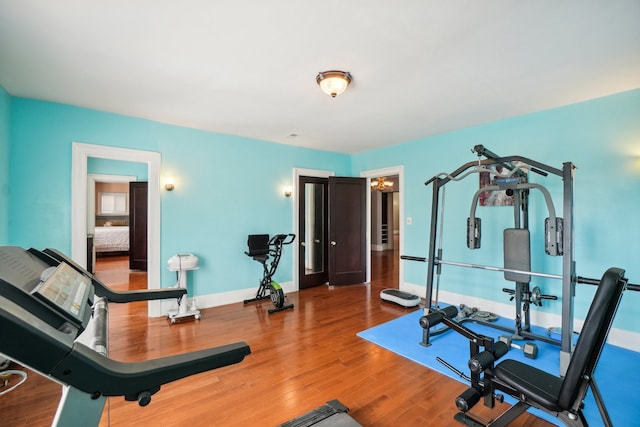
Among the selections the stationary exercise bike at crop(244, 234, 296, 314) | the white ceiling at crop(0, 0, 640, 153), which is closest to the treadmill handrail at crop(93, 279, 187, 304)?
the white ceiling at crop(0, 0, 640, 153)

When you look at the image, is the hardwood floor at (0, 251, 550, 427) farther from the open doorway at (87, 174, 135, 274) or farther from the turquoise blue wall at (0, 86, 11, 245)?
the open doorway at (87, 174, 135, 274)

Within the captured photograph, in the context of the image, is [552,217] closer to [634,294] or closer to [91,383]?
[634,294]

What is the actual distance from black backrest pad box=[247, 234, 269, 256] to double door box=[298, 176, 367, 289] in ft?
3.12

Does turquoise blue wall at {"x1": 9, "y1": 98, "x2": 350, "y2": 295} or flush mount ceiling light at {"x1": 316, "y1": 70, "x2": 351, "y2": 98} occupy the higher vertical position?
flush mount ceiling light at {"x1": 316, "y1": 70, "x2": 351, "y2": 98}

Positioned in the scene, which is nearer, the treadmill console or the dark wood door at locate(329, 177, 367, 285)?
the treadmill console

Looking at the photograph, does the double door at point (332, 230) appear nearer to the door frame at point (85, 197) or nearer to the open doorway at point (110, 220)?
the door frame at point (85, 197)

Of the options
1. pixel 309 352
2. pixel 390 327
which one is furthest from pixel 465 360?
pixel 309 352

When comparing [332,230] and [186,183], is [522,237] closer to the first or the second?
[332,230]

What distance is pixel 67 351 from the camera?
2.24ft

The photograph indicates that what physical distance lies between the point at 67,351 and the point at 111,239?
10.2m

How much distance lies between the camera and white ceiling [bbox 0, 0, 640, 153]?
1864 mm

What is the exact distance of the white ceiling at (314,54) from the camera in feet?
6.12

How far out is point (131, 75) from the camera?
→ 2.70 metres

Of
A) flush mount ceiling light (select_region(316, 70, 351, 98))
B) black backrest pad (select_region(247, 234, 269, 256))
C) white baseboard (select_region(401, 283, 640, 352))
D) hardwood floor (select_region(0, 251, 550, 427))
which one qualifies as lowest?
hardwood floor (select_region(0, 251, 550, 427))
